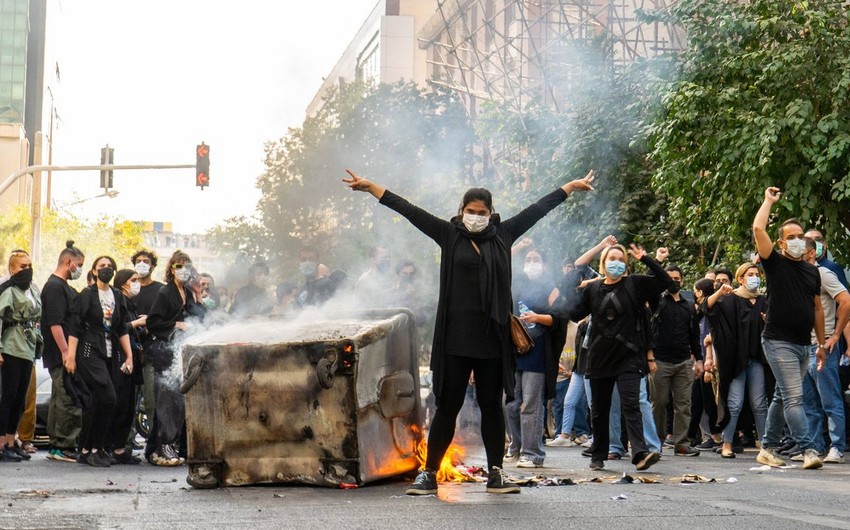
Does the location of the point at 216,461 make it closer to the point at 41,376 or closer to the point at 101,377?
the point at 101,377

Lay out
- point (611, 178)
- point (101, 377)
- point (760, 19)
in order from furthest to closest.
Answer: point (611, 178) < point (760, 19) < point (101, 377)

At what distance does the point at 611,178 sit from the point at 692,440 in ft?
28.7

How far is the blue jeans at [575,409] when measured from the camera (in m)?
13.0

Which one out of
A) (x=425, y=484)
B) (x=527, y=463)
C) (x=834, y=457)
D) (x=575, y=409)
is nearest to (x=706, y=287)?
(x=575, y=409)

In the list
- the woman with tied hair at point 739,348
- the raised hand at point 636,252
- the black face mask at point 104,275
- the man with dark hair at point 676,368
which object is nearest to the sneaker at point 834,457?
the woman with tied hair at point 739,348

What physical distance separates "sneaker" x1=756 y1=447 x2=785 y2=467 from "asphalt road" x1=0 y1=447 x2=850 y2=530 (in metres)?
0.67

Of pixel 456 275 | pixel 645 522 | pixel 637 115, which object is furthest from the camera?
pixel 637 115

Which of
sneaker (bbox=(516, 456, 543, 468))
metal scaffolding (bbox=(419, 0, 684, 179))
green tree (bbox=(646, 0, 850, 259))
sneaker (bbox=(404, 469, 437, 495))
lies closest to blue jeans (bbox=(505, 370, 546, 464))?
sneaker (bbox=(516, 456, 543, 468))

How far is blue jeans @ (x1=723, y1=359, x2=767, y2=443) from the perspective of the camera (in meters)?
12.5

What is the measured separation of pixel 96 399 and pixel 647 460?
15.2ft

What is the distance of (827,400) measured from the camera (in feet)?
36.9

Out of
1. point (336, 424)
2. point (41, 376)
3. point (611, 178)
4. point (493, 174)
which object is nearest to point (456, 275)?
point (336, 424)

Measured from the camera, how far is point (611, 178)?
2234cm

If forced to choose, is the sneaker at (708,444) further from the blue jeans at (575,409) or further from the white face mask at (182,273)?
the white face mask at (182,273)
